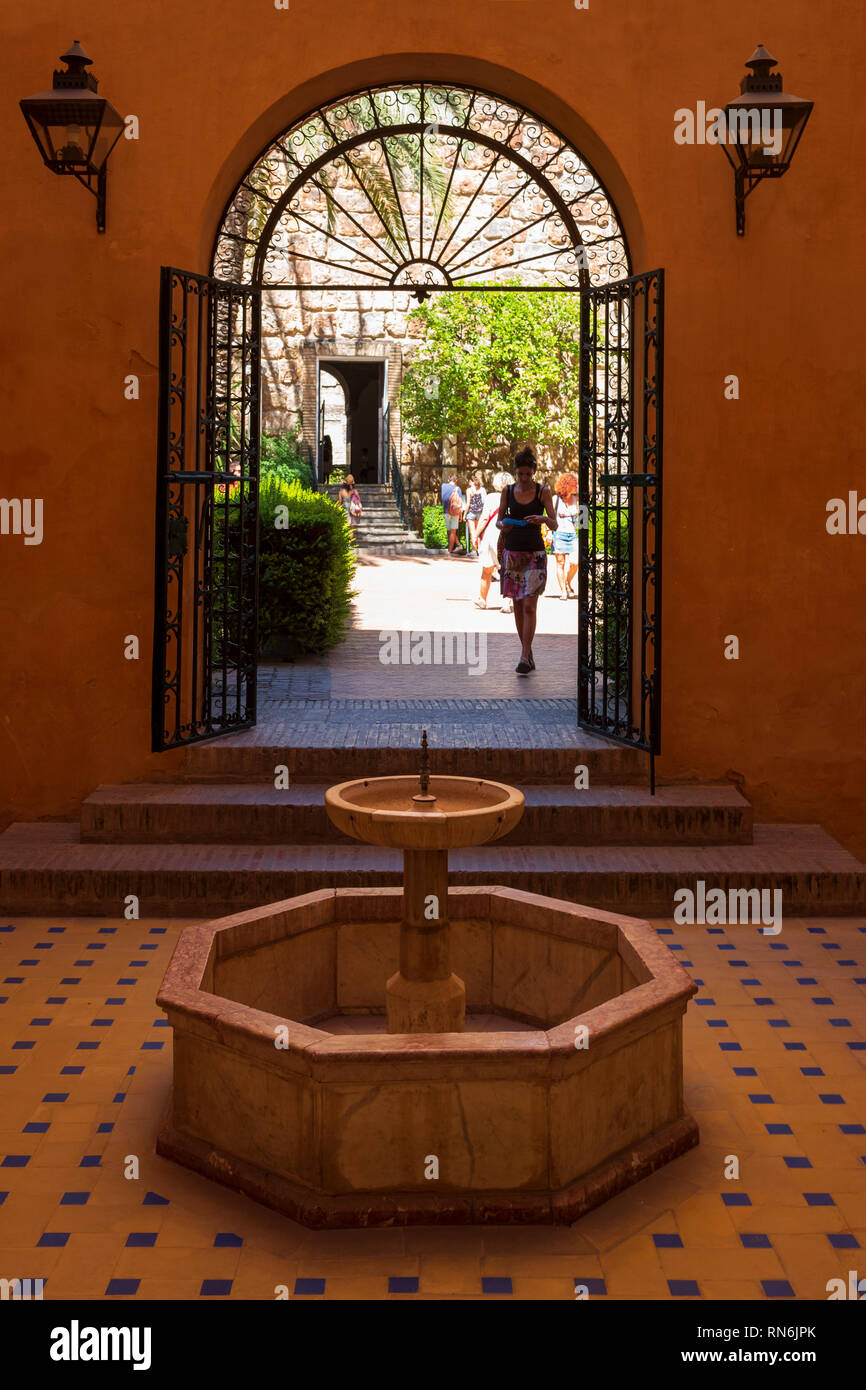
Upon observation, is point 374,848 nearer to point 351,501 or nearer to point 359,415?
point 351,501

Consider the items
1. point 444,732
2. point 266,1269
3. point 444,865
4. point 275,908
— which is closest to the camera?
point 266,1269

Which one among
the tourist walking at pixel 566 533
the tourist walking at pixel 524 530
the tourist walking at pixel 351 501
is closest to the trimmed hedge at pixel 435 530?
the tourist walking at pixel 351 501

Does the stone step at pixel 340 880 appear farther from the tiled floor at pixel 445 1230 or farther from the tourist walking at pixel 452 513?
the tourist walking at pixel 452 513

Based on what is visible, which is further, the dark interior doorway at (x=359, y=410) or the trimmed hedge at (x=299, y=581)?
the dark interior doorway at (x=359, y=410)

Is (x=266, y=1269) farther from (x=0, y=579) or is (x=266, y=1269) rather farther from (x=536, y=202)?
(x=536, y=202)

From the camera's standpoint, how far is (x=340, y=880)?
662 centimetres

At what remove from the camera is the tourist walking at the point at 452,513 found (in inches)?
991

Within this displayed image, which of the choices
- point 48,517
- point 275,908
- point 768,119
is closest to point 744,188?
point 768,119

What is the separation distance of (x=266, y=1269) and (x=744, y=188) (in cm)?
586

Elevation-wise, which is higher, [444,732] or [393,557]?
[393,557]

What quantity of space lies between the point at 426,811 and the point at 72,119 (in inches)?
163

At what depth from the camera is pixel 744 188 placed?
23.6ft

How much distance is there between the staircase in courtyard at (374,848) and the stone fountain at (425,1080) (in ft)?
5.38

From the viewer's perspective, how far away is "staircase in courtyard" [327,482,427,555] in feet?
84.8
